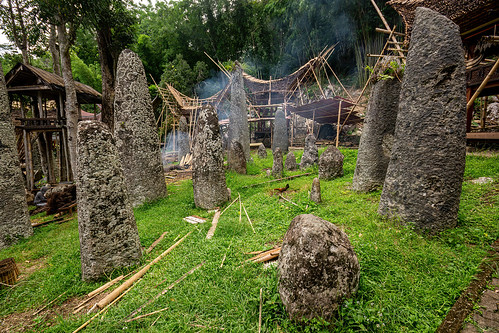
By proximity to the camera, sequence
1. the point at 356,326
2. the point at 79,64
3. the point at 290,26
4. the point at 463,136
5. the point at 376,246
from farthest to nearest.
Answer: the point at 290,26 < the point at 79,64 < the point at 463,136 < the point at 376,246 < the point at 356,326

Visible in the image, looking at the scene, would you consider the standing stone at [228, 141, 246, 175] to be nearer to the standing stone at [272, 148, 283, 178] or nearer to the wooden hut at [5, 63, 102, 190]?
the standing stone at [272, 148, 283, 178]

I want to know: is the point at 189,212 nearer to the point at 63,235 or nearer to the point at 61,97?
the point at 63,235

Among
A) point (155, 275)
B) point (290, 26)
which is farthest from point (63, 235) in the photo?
point (290, 26)

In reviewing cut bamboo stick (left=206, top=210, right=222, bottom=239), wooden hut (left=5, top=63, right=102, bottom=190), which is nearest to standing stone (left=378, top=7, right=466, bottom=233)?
cut bamboo stick (left=206, top=210, right=222, bottom=239)

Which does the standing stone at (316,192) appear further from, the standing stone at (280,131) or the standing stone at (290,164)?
the standing stone at (280,131)

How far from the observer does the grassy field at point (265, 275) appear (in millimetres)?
2119

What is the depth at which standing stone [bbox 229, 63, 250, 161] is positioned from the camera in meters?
11.7

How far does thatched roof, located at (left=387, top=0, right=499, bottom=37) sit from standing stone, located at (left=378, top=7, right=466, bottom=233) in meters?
2.85

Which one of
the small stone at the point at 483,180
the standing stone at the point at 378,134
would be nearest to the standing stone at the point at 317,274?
the standing stone at the point at 378,134

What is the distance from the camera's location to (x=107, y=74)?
11828 millimetres

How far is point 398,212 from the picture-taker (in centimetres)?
354

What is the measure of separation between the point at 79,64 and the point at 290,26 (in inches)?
909

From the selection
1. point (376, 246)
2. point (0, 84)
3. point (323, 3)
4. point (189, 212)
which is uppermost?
point (323, 3)

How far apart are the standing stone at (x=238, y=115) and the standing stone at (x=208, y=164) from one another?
18.4ft
